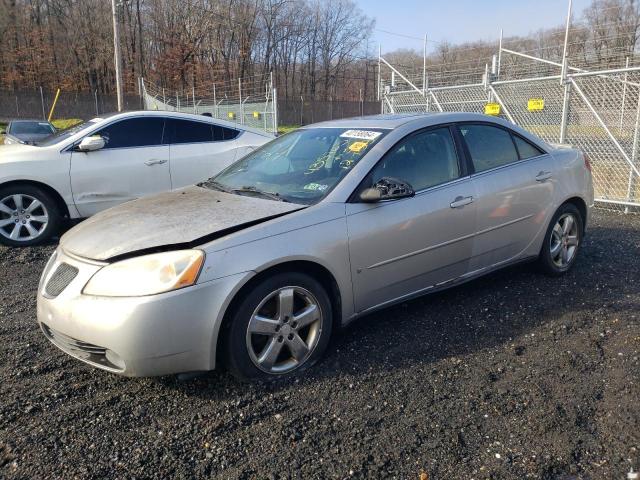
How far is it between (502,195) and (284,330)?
6.97 ft

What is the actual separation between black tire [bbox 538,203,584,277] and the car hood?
252cm

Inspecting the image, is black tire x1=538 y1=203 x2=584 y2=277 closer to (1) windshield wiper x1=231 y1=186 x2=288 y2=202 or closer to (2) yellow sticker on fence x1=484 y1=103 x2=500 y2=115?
(1) windshield wiper x1=231 y1=186 x2=288 y2=202

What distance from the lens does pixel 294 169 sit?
3.80 m

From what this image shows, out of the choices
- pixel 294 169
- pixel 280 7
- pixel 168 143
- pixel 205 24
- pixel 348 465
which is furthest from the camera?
pixel 280 7

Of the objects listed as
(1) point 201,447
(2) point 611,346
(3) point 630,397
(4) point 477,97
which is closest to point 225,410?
(1) point 201,447

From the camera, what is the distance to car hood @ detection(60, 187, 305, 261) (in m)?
2.88

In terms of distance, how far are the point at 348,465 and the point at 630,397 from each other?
1614 millimetres

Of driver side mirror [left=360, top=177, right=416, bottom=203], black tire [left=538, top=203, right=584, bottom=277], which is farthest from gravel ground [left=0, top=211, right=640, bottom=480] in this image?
driver side mirror [left=360, top=177, right=416, bottom=203]

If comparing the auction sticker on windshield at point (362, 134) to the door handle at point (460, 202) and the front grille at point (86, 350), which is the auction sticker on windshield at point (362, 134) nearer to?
the door handle at point (460, 202)

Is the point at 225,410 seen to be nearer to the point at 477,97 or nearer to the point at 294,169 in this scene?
the point at 294,169

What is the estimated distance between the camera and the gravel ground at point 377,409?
2.35 m

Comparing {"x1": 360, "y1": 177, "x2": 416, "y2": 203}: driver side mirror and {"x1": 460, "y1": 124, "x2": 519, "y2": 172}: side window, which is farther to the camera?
{"x1": 460, "y1": 124, "x2": 519, "y2": 172}: side window

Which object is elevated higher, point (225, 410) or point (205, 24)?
point (205, 24)

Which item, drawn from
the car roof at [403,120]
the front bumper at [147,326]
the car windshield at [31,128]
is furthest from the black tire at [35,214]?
the car windshield at [31,128]
